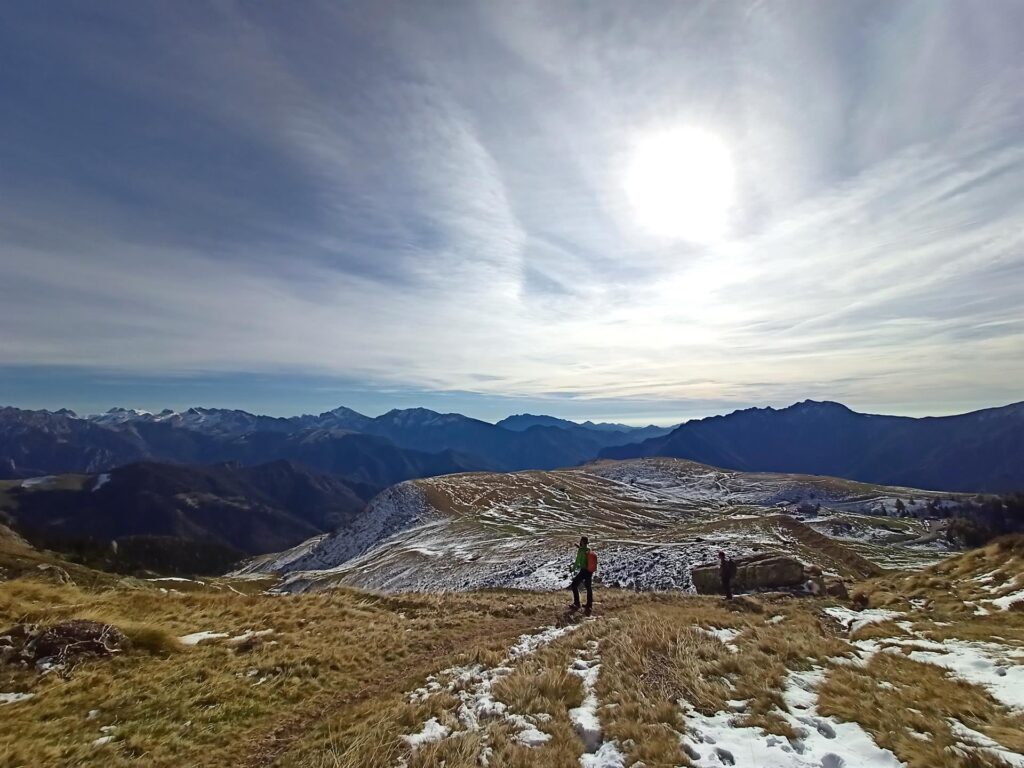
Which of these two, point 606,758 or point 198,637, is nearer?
point 606,758

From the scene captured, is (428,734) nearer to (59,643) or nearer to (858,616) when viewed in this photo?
(59,643)

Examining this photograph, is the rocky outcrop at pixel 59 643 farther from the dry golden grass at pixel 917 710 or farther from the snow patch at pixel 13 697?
the dry golden grass at pixel 917 710

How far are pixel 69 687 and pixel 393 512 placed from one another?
4820 inches

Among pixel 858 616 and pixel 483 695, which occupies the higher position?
pixel 483 695

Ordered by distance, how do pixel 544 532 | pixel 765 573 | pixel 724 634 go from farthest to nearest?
pixel 544 532
pixel 765 573
pixel 724 634

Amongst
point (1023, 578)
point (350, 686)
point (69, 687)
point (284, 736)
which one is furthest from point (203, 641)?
point (1023, 578)

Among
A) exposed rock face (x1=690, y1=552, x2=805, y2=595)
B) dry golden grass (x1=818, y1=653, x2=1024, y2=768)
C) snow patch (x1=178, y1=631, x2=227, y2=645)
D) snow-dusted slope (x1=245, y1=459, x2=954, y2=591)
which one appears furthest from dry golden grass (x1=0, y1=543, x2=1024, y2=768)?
snow-dusted slope (x1=245, y1=459, x2=954, y2=591)

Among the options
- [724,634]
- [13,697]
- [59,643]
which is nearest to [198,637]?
[59,643]

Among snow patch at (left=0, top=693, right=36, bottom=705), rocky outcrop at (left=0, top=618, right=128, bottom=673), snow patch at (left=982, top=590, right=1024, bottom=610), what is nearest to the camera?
snow patch at (left=0, top=693, right=36, bottom=705)

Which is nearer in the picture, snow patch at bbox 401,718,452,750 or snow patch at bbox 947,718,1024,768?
snow patch at bbox 947,718,1024,768

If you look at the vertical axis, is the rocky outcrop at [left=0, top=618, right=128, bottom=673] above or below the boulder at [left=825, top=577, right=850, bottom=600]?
above

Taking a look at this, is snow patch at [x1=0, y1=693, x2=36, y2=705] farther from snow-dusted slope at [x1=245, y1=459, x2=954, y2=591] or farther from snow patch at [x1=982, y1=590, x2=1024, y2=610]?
snow-dusted slope at [x1=245, y1=459, x2=954, y2=591]

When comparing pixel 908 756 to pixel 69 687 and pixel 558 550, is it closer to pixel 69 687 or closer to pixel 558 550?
pixel 69 687

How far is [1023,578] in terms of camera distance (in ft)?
73.8
